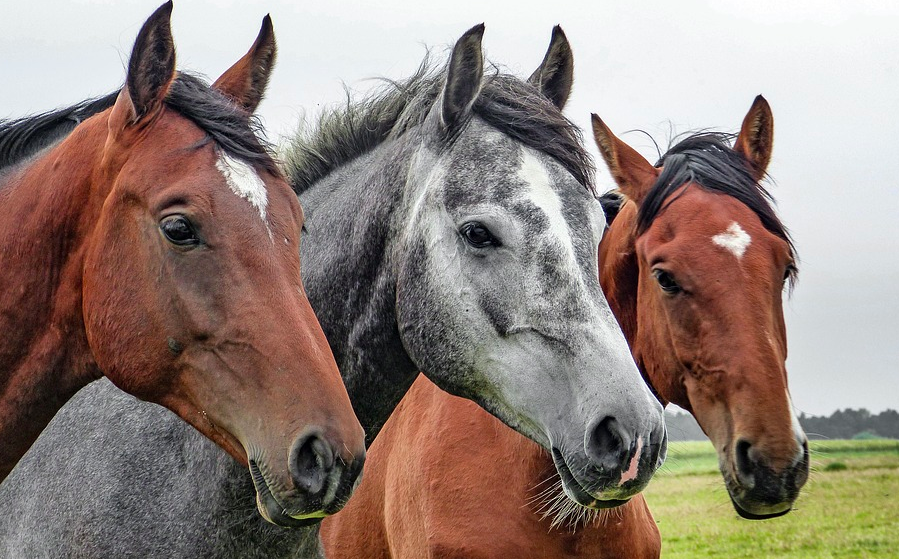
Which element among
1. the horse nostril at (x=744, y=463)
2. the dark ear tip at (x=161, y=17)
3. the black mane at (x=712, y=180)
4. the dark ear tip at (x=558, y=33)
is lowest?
the horse nostril at (x=744, y=463)

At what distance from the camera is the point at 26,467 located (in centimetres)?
439

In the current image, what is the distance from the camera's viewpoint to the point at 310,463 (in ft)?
9.11

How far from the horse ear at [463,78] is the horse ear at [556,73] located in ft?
2.22

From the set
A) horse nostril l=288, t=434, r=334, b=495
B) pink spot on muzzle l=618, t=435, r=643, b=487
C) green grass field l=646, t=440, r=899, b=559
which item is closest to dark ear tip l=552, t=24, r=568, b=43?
pink spot on muzzle l=618, t=435, r=643, b=487

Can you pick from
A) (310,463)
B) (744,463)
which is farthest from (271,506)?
(744,463)

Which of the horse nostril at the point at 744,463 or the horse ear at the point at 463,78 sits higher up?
the horse ear at the point at 463,78

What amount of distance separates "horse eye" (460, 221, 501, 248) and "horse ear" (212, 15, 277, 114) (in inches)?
41.3

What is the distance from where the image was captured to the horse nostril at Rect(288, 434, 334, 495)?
2.73m

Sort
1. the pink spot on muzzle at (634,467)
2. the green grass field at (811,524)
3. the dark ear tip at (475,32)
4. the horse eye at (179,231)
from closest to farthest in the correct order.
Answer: the horse eye at (179,231) → the pink spot on muzzle at (634,467) → the dark ear tip at (475,32) → the green grass field at (811,524)

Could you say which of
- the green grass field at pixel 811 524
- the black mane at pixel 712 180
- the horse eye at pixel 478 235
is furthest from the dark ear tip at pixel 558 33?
the green grass field at pixel 811 524

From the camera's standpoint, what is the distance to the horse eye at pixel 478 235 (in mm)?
3719

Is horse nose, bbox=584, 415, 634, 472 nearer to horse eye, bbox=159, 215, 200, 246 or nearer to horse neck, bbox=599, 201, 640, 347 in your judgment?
horse eye, bbox=159, 215, 200, 246

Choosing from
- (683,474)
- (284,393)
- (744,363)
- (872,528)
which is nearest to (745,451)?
(744,363)

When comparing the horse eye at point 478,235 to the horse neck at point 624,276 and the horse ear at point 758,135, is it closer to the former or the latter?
the horse neck at point 624,276
